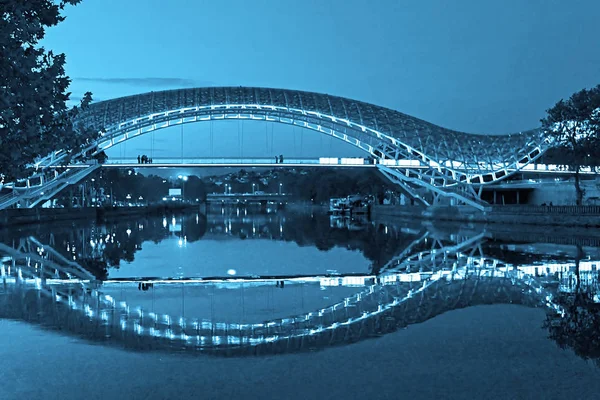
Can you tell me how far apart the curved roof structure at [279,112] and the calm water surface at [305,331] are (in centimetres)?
4151

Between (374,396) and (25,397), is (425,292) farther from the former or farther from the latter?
(25,397)

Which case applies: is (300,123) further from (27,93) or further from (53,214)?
(27,93)

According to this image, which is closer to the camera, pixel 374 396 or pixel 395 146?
pixel 374 396

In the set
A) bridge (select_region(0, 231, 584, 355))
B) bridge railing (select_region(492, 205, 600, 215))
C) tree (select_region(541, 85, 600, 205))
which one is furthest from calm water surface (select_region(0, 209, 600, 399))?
tree (select_region(541, 85, 600, 205))

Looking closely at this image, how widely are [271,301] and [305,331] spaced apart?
9.77 ft

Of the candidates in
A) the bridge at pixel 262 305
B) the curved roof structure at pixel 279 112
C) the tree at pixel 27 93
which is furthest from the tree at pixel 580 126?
the tree at pixel 27 93

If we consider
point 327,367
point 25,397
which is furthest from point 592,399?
point 25,397

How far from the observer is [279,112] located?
5906 cm

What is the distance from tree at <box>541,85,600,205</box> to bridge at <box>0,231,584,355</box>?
83.5 feet

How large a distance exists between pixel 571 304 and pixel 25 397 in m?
8.39

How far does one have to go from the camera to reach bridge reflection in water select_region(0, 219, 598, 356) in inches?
348

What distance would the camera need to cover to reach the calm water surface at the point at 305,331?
644 centimetres

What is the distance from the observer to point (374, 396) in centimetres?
600

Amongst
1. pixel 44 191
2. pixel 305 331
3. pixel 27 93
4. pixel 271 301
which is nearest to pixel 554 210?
pixel 271 301
